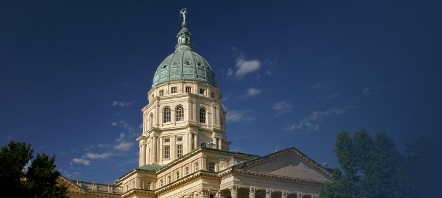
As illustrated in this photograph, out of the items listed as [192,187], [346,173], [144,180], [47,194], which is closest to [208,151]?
[192,187]

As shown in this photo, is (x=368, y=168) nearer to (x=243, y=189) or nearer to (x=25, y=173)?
(x=243, y=189)

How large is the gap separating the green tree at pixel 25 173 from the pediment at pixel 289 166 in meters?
23.0

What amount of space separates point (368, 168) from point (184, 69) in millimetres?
44043

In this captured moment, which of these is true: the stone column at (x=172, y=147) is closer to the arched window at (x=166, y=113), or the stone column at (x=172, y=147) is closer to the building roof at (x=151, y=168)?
the building roof at (x=151, y=168)

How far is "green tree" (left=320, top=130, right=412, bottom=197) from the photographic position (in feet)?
169

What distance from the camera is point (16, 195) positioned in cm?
4631

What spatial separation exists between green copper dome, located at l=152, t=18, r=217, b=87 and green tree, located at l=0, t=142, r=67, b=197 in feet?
131

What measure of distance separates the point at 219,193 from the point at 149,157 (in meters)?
26.7

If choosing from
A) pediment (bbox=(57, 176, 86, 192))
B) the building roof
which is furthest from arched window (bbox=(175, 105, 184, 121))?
pediment (bbox=(57, 176, 86, 192))

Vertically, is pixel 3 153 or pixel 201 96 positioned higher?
pixel 201 96

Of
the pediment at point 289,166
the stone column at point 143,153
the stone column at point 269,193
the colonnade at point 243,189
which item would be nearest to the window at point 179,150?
the stone column at point 143,153

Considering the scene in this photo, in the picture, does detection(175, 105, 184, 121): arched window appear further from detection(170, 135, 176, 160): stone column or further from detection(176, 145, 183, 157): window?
detection(176, 145, 183, 157): window

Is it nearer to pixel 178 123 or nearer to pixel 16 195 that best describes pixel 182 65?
pixel 178 123

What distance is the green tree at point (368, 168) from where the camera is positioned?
169 feet
